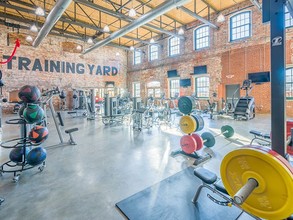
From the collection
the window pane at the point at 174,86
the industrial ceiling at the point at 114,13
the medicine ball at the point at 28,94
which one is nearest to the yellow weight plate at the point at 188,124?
the medicine ball at the point at 28,94

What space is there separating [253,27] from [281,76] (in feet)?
31.3

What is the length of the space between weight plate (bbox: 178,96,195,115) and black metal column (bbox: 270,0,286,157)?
5.69ft

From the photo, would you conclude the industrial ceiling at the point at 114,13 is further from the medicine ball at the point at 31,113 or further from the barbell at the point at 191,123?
the medicine ball at the point at 31,113

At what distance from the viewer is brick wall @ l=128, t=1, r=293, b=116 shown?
8.78 metres

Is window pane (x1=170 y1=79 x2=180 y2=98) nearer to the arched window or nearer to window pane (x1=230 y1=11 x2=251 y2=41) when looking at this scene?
the arched window

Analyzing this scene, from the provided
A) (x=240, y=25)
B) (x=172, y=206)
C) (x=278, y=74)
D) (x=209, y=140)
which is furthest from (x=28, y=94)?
(x=240, y=25)

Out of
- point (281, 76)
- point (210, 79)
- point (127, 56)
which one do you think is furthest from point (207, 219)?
point (127, 56)

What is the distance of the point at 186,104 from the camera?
3414 mm

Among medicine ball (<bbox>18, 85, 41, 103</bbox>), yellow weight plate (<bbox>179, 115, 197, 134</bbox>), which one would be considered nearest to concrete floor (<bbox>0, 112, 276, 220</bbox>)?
yellow weight plate (<bbox>179, 115, 197, 134</bbox>)

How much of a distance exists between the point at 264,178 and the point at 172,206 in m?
1.12

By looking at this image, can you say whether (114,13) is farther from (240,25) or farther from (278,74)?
(278,74)

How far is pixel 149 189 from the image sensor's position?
2.33 metres

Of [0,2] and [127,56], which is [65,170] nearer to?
[0,2]

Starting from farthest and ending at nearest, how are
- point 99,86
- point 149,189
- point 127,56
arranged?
point 127,56 → point 99,86 → point 149,189
